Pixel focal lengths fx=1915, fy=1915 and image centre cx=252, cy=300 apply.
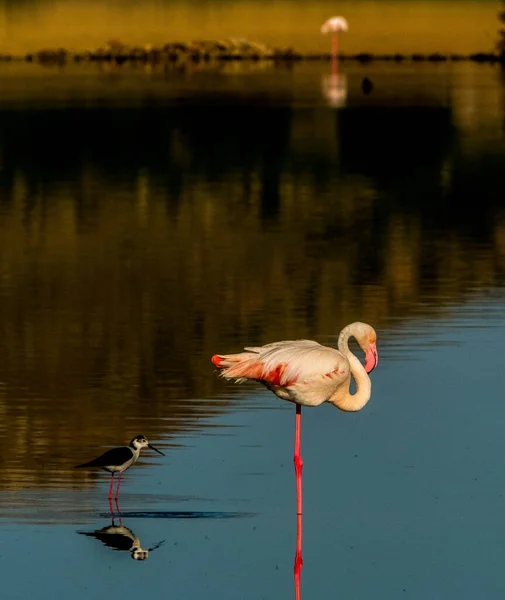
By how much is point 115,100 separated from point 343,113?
357 inches

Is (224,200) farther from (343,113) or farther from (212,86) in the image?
(212,86)

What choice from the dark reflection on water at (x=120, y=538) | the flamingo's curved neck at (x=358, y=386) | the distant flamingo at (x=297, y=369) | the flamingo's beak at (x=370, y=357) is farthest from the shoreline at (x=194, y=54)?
the dark reflection on water at (x=120, y=538)

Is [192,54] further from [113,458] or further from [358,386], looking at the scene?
[113,458]

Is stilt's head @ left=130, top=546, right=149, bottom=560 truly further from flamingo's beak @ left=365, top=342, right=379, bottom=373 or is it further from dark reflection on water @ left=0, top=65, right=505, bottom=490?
flamingo's beak @ left=365, top=342, right=379, bottom=373

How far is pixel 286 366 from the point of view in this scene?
45.9 feet

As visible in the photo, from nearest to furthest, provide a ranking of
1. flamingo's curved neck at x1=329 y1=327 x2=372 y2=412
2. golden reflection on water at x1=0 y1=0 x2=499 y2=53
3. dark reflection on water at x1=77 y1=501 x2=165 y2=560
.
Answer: dark reflection on water at x1=77 y1=501 x2=165 y2=560 → flamingo's curved neck at x1=329 y1=327 x2=372 y2=412 → golden reflection on water at x1=0 y1=0 x2=499 y2=53

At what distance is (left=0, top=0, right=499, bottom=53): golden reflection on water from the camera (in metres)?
96.9

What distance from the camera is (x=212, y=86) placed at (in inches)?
2825

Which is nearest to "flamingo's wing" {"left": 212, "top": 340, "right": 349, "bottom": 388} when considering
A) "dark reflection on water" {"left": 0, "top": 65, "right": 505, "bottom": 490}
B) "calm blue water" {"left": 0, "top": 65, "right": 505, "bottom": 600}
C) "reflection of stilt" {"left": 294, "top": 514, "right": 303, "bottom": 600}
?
"calm blue water" {"left": 0, "top": 65, "right": 505, "bottom": 600}

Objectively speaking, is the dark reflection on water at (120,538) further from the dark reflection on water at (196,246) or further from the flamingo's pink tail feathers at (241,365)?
the flamingo's pink tail feathers at (241,365)

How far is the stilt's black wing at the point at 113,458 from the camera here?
1353 cm

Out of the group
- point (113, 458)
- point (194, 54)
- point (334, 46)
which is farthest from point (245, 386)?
point (334, 46)

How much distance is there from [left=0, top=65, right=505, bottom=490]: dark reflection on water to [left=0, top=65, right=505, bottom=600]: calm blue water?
2.6 inches

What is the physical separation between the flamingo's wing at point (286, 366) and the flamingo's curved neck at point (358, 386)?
0.27 metres
